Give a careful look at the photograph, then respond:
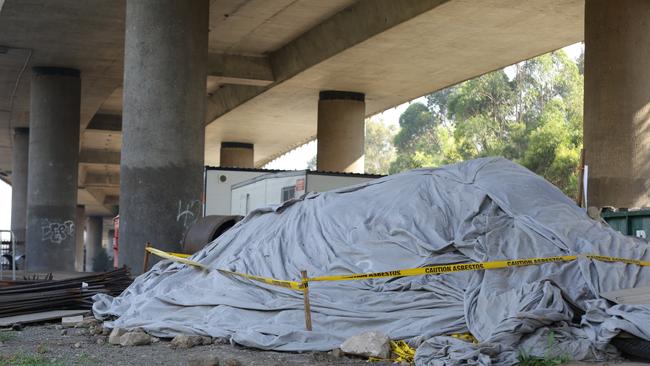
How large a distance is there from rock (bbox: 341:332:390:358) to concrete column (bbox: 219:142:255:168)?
46.4 metres

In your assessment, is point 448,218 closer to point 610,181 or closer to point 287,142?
point 610,181

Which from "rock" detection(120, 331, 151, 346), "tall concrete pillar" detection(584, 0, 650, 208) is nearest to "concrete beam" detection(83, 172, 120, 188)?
"tall concrete pillar" detection(584, 0, 650, 208)

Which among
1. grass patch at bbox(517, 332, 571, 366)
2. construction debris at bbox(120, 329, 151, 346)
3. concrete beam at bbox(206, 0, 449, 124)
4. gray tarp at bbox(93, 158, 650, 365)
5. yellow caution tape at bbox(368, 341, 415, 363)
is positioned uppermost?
concrete beam at bbox(206, 0, 449, 124)

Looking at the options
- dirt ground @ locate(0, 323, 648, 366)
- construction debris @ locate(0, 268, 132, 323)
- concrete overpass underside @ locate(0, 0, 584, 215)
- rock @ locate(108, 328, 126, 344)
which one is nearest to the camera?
dirt ground @ locate(0, 323, 648, 366)

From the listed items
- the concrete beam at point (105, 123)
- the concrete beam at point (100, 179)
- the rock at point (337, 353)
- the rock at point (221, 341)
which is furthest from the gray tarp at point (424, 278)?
the concrete beam at point (100, 179)

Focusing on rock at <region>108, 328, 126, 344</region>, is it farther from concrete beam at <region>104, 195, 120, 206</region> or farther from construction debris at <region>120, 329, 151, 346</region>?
concrete beam at <region>104, 195, 120, 206</region>

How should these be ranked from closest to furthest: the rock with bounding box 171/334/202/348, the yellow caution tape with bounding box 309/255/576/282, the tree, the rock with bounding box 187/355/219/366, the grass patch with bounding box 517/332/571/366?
1. the grass patch with bounding box 517/332/571/366
2. the rock with bounding box 187/355/219/366
3. the yellow caution tape with bounding box 309/255/576/282
4. the rock with bounding box 171/334/202/348
5. the tree

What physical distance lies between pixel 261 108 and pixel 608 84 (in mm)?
22083

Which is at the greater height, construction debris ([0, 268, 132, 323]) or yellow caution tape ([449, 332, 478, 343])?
yellow caution tape ([449, 332, 478, 343])

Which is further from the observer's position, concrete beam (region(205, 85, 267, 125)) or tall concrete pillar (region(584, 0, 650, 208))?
concrete beam (region(205, 85, 267, 125))

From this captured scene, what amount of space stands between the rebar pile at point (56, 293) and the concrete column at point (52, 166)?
1983 cm

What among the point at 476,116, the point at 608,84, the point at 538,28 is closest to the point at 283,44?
the point at 538,28

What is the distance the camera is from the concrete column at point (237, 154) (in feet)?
182

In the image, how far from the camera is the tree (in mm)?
103750
